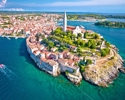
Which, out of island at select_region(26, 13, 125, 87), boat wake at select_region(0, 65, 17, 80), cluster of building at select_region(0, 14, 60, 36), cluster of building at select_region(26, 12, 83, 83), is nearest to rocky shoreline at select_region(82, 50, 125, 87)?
island at select_region(26, 13, 125, 87)

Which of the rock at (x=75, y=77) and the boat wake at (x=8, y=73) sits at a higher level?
the rock at (x=75, y=77)

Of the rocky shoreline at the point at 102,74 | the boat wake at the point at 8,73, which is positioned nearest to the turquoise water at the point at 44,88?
the boat wake at the point at 8,73

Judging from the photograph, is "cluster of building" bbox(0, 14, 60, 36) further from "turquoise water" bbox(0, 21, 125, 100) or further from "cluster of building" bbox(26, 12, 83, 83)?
"turquoise water" bbox(0, 21, 125, 100)

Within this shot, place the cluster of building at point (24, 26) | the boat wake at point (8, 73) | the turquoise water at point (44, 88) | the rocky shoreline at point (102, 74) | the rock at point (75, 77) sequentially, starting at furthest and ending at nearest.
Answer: the cluster of building at point (24, 26) < the boat wake at point (8, 73) < the rocky shoreline at point (102, 74) < the rock at point (75, 77) < the turquoise water at point (44, 88)

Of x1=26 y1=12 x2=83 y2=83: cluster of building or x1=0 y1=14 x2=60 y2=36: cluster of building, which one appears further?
x1=0 y1=14 x2=60 y2=36: cluster of building

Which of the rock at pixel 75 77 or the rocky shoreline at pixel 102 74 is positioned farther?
the rocky shoreline at pixel 102 74

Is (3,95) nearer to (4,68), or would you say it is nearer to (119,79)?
(4,68)

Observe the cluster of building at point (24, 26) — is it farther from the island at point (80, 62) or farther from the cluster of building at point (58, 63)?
the cluster of building at point (58, 63)

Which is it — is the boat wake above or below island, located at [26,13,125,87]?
below

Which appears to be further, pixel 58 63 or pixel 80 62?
pixel 80 62

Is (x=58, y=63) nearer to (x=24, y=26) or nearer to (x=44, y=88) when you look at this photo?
(x=44, y=88)

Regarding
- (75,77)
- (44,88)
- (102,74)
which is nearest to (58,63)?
(75,77)

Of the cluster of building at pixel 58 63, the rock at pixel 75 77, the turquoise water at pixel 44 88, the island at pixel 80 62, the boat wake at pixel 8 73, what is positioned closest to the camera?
the turquoise water at pixel 44 88
